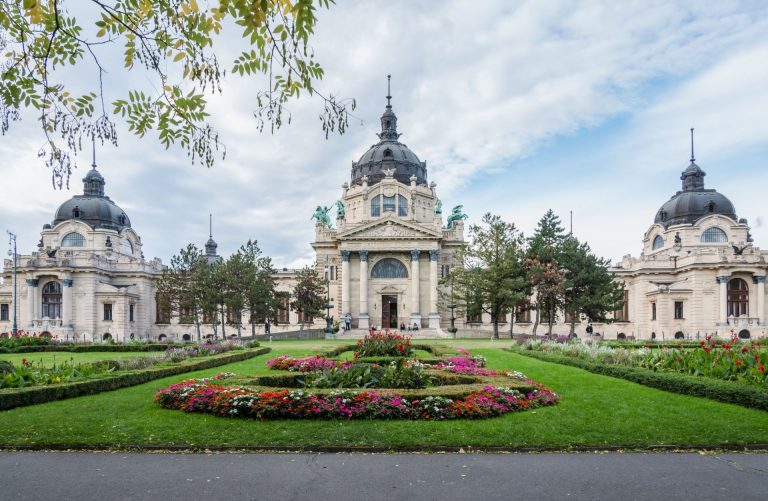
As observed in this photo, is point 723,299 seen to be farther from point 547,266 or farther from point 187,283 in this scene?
point 187,283

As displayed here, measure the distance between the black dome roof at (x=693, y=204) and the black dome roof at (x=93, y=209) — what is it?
69.6m

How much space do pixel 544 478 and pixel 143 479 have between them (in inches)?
241

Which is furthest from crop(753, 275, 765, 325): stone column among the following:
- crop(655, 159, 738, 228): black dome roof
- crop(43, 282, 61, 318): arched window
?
crop(43, 282, 61, 318): arched window

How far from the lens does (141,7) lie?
8109 mm

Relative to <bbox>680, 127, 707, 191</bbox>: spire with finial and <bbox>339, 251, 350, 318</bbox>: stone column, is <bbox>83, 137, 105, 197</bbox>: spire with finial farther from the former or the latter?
<bbox>680, 127, 707, 191</bbox>: spire with finial

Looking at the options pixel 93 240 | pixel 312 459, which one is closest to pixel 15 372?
pixel 312 459

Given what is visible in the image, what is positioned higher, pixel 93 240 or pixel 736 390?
pixel 93 240

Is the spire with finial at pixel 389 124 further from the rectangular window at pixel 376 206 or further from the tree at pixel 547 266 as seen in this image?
the tree at pixel 547 266

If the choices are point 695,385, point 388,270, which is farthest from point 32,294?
point 695,385

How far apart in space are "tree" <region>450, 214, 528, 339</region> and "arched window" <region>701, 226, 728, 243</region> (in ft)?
88.4

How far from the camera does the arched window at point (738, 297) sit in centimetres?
5725

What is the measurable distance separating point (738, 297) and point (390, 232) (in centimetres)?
3795

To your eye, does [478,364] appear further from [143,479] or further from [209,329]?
[209,329]

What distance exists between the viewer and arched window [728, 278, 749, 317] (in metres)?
57.2
